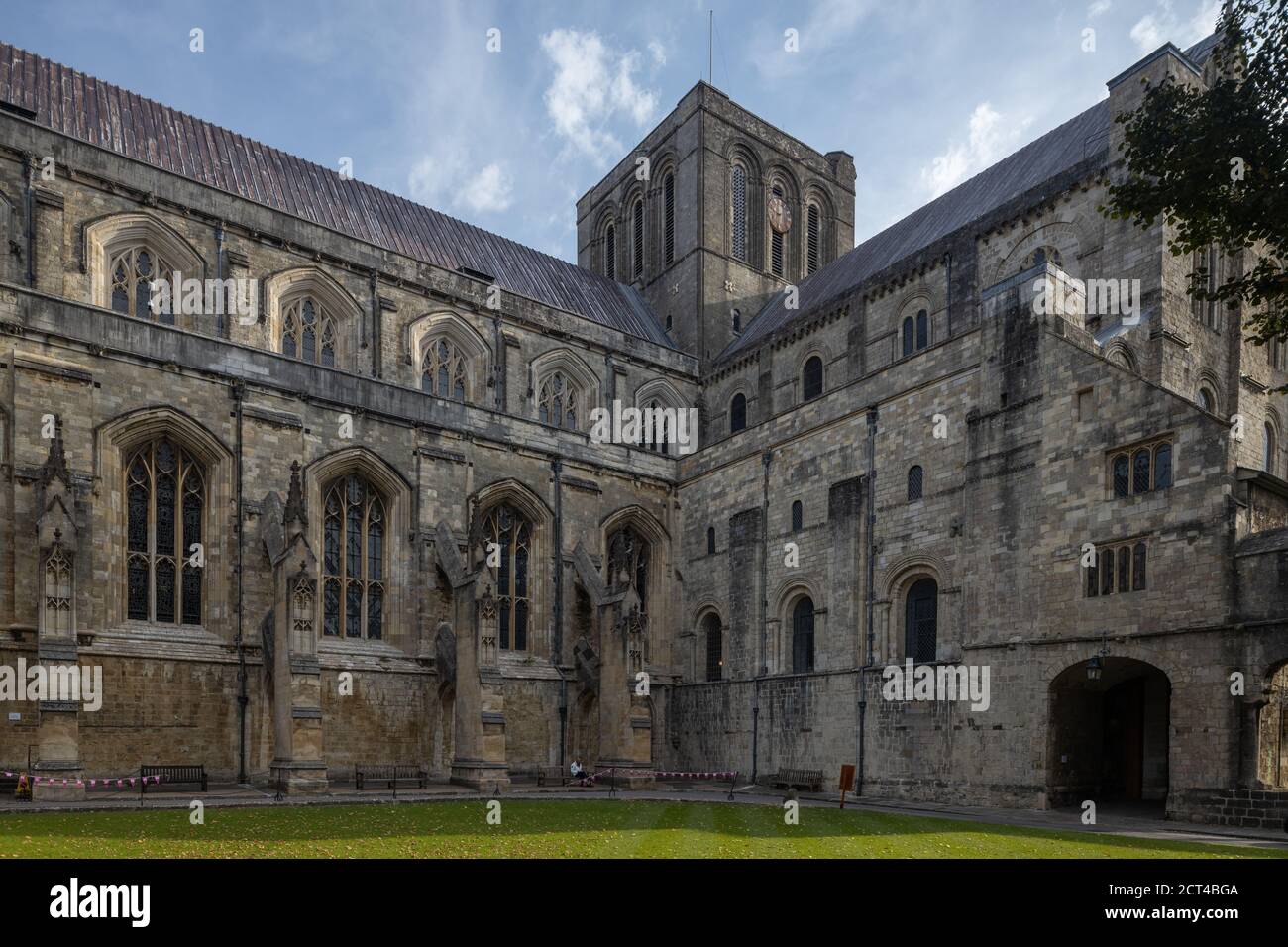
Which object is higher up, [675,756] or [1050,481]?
[1050,481]

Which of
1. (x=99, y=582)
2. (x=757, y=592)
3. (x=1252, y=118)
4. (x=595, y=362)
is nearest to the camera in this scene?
(x=1252, y=118)

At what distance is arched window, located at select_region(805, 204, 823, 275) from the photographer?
45.7 metres

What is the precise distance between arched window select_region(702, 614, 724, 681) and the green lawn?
12.1m

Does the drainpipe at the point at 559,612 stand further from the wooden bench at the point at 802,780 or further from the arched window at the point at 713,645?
the wooden bench at the point at 802,780

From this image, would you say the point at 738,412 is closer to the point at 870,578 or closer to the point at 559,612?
the point at 559,612

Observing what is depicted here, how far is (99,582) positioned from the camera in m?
21.9

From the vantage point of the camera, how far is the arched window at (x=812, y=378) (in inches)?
1394

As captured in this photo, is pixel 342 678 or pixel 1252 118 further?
pixel 342 678

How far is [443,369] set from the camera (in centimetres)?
3288

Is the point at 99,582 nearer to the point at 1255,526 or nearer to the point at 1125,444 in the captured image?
the point at 1125,444

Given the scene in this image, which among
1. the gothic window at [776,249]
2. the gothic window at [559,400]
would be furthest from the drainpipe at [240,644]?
the gothic window at [776,249]

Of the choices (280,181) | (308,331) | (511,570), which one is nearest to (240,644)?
(511,570)

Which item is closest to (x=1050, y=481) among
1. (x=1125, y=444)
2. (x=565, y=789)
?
(x=1125, y=444)
